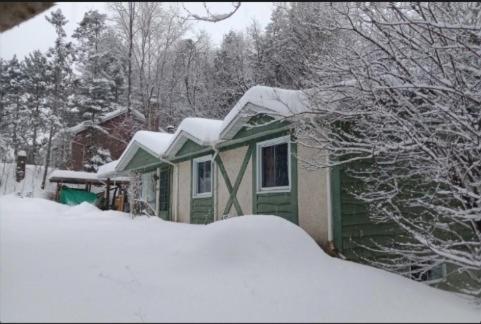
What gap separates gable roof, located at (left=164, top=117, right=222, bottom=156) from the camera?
8.43 metres

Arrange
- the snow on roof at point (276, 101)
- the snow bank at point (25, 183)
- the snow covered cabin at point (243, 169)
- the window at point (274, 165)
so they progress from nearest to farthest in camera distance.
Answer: the snow on roof at point (276, 101) → the snow covered cabin at point (243, 169) → the window at point (274, 165) → the snow bank at point (25, 183)

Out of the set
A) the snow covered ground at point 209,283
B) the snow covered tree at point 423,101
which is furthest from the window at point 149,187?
the snow covered tree at point 423,101

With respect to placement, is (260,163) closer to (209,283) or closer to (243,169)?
(243,169)

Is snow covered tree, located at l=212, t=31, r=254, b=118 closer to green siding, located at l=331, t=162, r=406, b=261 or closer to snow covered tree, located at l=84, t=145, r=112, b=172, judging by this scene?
snow covered tree, located at l=84, t=145, r=112, b=172

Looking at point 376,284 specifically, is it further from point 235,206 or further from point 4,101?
point 4,101

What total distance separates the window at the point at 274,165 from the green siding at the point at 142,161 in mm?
4919

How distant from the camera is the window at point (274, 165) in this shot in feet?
22.3

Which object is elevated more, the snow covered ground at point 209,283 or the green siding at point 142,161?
the green siding at point 142,161

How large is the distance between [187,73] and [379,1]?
1756 cm

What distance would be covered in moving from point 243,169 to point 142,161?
231 inches

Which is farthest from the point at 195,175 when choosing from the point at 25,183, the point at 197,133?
the point at 25,183

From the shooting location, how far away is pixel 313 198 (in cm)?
614

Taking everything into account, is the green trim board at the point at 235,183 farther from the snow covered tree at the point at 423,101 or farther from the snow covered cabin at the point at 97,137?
the snow covered cabin at the point at 97,137

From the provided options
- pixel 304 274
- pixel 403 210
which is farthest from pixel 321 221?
pixel 304 274
